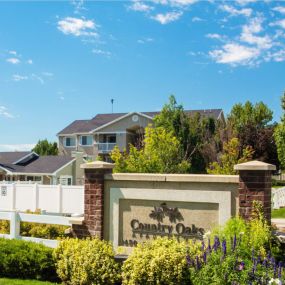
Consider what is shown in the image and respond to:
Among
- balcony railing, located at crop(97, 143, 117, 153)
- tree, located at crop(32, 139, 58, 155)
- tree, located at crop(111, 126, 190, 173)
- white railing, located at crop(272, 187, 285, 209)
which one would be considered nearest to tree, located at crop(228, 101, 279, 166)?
white railing, located at crop(272, 187, 285, 209)

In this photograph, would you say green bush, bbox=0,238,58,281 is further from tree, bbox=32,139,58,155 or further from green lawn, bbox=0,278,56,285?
tree, bbox=32,139,58,155

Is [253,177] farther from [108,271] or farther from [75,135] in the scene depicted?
[75,135]

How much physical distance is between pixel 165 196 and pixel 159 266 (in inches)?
75.0

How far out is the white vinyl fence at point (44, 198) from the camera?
2392 centimetres

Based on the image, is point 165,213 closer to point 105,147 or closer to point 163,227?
point 163,227

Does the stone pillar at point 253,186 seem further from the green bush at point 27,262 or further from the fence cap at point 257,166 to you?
the green bush at point 27,262

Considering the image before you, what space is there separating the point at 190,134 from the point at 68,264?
31.6 meters

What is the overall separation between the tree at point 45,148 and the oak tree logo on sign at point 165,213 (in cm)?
6695

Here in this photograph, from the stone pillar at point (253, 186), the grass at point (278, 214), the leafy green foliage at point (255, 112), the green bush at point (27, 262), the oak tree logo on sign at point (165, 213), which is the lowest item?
the grass at point (278, 214)

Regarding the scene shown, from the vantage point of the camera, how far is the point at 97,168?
32.5ft

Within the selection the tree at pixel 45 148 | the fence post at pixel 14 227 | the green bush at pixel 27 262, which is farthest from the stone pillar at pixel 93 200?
the tree at pixel 45 148

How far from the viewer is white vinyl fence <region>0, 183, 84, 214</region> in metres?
23.9

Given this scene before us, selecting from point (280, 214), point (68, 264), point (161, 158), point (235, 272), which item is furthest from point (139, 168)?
point (235, 272)

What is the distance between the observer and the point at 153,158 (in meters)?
21.5
